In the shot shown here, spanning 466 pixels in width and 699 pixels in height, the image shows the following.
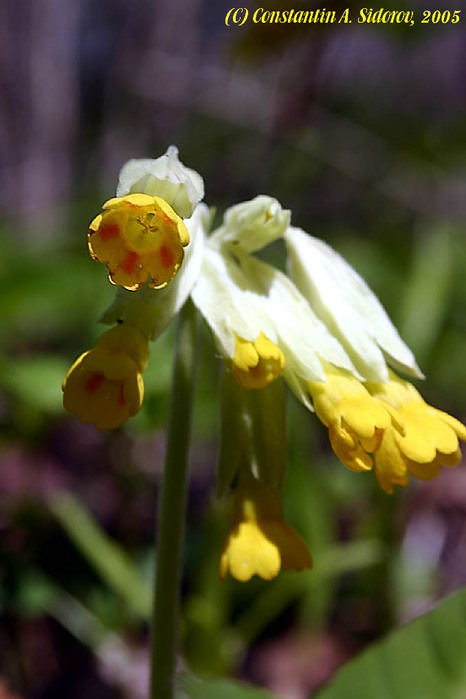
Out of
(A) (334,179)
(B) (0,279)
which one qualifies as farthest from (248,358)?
(A) (334,179)

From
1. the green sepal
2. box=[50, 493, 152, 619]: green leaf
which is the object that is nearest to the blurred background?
box=[50, 493, 152, 619]: green leaf

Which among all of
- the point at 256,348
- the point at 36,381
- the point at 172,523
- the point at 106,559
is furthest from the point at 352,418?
the point at 106,559

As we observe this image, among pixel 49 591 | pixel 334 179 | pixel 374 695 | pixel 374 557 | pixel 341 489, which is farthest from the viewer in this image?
pixel 334 179

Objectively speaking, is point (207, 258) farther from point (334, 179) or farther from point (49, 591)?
point (334, 179)

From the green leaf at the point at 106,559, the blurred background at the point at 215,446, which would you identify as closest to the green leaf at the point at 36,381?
the blurred background at the point at 215,446

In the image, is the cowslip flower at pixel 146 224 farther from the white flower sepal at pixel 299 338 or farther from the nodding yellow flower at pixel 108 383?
the white flower sepal at pixel 299 338

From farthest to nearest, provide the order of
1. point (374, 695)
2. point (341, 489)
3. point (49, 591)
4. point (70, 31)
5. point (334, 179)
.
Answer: point (70, 31), point (334, 179), point (341, 489), point (49, 591), point (374, 695)

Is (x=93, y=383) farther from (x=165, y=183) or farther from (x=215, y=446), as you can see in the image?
(x=215, y=446)
